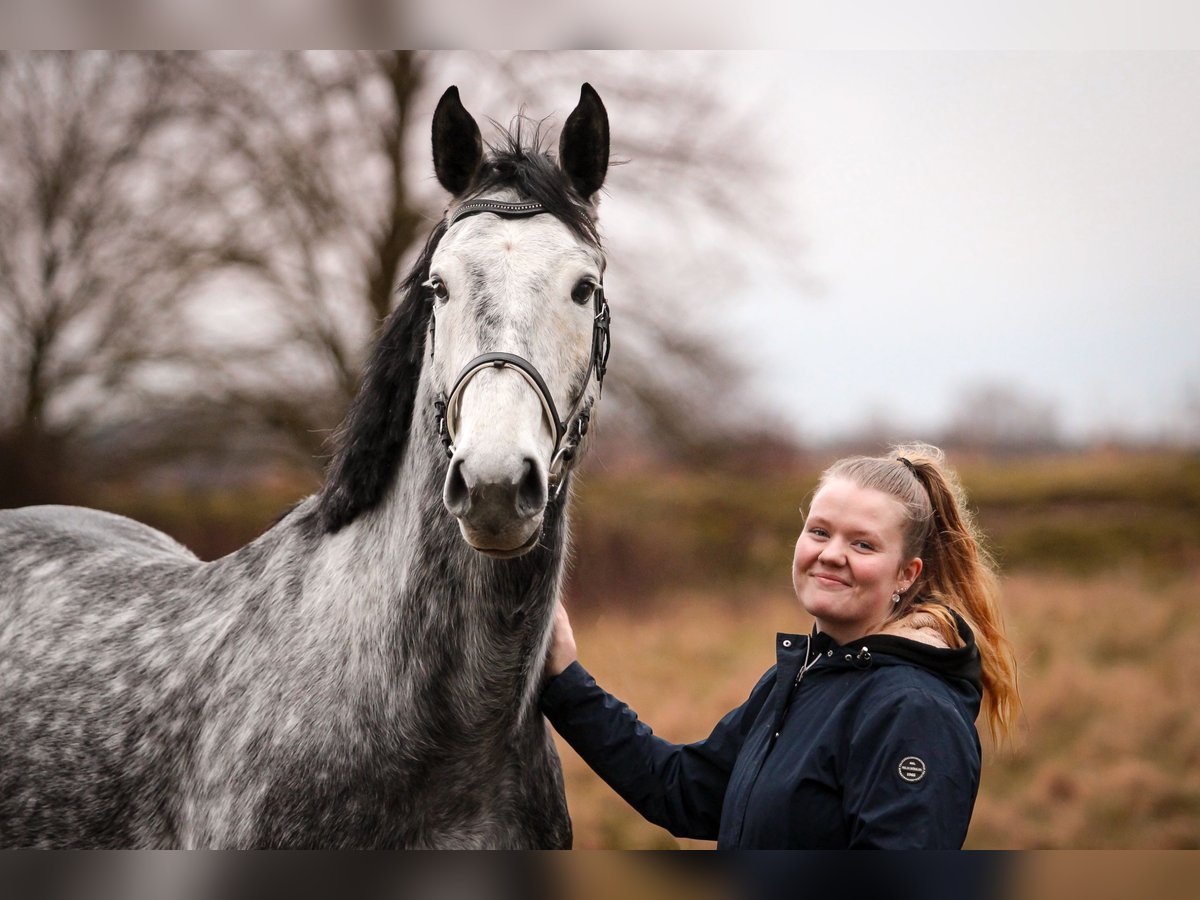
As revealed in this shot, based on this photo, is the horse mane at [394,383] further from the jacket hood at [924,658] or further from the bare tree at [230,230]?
the bare tree at [230,230]

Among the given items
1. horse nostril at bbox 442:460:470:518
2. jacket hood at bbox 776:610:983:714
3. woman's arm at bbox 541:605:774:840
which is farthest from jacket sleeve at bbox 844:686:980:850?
horse nostril at bbox 442:460:470:518

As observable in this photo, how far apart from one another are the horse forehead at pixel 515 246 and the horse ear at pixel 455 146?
0.24m

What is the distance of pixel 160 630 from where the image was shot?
2.89 m

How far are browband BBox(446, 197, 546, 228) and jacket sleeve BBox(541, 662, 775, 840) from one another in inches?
47.4

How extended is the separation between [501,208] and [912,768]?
1.49 meters

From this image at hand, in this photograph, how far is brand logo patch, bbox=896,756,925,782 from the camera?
175cm

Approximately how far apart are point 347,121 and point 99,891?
5.56m

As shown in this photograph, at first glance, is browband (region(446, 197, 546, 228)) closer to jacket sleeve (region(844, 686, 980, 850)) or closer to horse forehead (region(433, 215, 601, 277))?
horse forehead (region(433, 215, 601, 277))

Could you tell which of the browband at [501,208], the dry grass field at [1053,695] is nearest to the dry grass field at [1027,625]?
the dry grass field at [1053,695]

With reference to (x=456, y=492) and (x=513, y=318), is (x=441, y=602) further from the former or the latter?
(x=513, y=318)

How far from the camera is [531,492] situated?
1.88m

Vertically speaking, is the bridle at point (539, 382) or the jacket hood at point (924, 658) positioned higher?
the bridle at point (539, 382)

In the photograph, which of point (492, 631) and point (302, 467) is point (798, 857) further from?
point (302, 467)

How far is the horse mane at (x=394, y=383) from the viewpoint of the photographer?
7.93ft
